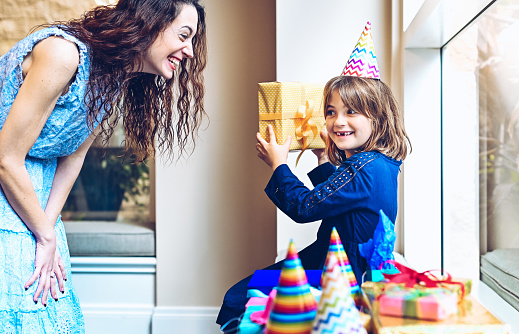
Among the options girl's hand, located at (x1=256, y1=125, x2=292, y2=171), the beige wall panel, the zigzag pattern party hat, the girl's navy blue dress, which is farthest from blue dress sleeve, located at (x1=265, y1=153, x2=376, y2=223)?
the beige wall panel

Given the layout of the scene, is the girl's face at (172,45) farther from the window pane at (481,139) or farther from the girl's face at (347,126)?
the window pane at (481,139)

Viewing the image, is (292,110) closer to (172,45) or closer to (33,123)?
(172,45)

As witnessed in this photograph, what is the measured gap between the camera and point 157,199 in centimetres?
246

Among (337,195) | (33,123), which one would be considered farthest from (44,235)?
(337,195)

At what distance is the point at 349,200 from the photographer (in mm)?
1251

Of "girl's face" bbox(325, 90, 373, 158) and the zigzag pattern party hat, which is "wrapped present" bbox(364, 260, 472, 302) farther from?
"girl's face" bbox(325, 90, 373, 158)

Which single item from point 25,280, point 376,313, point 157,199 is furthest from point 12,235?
point 157,199

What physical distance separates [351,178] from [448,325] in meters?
0.59

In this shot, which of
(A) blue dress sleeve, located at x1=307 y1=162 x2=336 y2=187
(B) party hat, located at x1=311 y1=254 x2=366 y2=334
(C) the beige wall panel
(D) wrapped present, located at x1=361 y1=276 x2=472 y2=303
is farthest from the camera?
(C) the beige wall panel

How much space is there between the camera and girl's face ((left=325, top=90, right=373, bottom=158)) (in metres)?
1.34

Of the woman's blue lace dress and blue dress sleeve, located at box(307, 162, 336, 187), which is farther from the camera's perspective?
blue dress sleeve, located at box(307, 162, 336, 187)

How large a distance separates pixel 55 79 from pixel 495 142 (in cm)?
125

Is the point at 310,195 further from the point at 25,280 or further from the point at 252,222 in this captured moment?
the point at 252,222

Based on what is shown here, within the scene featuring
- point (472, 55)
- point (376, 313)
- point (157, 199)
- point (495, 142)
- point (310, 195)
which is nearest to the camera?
point (376, 313)
